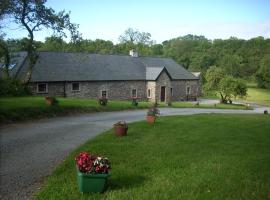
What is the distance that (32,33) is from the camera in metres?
29.0

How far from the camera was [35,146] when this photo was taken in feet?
48.0

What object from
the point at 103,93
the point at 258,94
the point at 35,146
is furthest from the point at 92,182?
the point at 258,94

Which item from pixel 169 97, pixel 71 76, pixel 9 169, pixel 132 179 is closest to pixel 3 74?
pixel 71 76

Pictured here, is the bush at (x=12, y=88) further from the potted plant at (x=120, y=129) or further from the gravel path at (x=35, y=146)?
the potted plant at (x=120, y=129)

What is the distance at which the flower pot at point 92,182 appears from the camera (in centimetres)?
863

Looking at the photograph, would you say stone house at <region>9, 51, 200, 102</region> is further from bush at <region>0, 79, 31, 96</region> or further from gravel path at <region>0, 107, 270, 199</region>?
gravel path at <region>0, 107, 270, 199</region>

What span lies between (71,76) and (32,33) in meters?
13.5

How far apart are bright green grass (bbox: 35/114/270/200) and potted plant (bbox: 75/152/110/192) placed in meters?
0.23

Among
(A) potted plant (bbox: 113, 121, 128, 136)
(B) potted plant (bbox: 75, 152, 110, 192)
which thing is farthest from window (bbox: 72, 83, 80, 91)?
(B) potted plant (bbox: 75, 152, 110, 192)

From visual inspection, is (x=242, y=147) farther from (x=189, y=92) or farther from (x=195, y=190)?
(x=189, y=92)

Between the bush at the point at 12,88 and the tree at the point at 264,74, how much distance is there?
68.8 meters

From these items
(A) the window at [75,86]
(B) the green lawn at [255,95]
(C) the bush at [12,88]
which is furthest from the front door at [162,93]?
(B) the green lawn at [255,95]

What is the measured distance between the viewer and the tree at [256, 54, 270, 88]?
86188mm

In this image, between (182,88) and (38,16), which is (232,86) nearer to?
(182,88)
